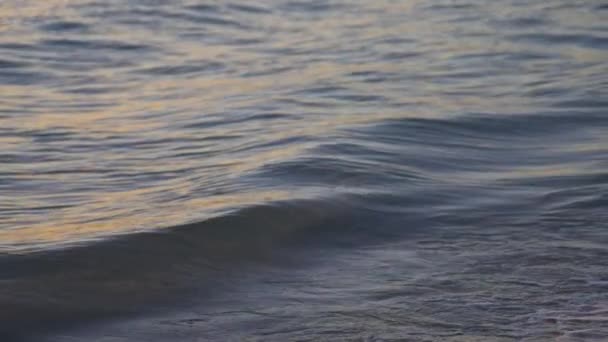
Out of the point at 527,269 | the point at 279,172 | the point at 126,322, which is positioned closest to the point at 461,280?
the point at 527,269

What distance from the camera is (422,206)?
6156mm

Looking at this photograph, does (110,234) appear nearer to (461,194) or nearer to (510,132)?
(461,194)

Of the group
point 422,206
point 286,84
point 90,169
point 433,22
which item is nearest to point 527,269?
point 422,206

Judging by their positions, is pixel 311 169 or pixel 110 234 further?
pixel 311 169

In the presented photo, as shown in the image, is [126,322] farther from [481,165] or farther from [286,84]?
[286,84]

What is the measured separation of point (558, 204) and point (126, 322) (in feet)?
8.21

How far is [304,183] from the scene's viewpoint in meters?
6.63

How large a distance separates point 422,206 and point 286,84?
3.92 meters

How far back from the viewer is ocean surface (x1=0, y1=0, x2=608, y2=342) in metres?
4.55

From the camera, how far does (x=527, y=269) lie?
4.94m

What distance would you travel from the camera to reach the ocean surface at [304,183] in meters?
4.55

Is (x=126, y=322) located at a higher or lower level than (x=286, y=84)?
lower

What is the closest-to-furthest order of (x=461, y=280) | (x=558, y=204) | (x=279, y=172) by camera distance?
1. (x=461, y=280)
2. (x=558, y=204)
3. (x=279, y=172)

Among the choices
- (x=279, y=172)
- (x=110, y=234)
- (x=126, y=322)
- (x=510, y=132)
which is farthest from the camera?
(x=510, y=132)
